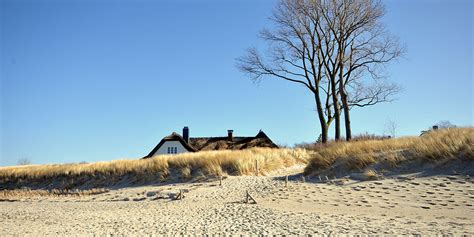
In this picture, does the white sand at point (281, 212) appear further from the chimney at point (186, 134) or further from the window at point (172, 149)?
the chimney at point (186, 134)

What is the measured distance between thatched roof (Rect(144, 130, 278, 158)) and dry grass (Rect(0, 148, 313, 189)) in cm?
1375

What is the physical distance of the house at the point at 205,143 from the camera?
3978 centimetres

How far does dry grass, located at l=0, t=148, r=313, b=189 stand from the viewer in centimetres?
1989

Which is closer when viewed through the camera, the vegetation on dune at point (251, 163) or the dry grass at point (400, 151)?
the dry grass at point (400, 151)

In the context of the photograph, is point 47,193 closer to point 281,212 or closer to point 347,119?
point 281,212

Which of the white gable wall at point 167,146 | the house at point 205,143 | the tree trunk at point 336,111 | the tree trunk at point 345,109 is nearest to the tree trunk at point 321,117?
the tree trunk at point 336,111

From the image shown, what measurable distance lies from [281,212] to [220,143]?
95.4 ft

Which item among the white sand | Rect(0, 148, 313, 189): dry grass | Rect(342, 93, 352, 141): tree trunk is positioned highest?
Rect(342, 93, 352, 141): tree trunk

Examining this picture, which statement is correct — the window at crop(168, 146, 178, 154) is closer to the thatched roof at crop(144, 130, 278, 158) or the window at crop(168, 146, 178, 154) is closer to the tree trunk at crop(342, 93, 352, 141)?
the thatched roof at crop(144, 130, 278, 158)

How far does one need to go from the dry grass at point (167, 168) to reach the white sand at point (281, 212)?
10.3ft

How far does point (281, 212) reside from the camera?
462 inches

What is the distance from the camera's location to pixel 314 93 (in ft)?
97.9

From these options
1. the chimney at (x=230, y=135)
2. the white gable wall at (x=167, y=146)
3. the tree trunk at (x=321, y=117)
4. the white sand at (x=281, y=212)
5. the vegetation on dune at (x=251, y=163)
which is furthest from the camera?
the chimney at (x=230, y=135)

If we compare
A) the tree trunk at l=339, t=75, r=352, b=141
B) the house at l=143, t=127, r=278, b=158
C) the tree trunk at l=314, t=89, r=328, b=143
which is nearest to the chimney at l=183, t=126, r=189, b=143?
the house at l=143, t=127, r=278, b=158
